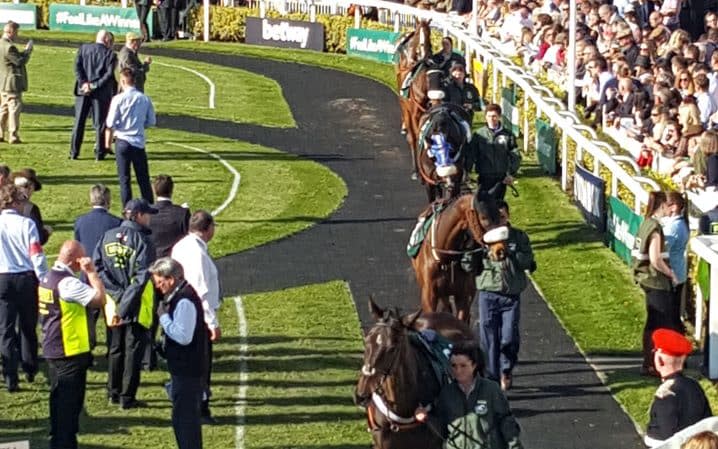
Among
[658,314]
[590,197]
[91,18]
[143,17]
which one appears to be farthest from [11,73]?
[91,18]

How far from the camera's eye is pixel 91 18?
42594 millimetres

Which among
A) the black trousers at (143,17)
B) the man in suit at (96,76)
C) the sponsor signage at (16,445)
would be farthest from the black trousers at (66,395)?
the black trousers at (143,17)

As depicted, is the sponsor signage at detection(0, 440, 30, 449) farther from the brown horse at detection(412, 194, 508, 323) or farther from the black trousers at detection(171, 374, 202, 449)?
the brown horse at detection(412, 194, 508, 323)

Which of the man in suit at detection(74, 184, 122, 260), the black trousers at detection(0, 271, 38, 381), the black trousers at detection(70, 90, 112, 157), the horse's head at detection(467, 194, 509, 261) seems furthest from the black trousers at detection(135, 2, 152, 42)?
the horse's head at detection(467, 194, 509, 261)

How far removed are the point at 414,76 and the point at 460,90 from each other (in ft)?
2.80

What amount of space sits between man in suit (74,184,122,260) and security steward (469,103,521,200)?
5.60m

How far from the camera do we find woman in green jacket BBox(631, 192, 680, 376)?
629 inches

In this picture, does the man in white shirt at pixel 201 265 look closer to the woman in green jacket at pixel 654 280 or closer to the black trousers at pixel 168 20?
the woman in green jacket at pixel 654 280

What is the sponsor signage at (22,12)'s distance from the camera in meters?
42.7

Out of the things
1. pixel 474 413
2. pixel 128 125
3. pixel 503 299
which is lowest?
pixel 503 299

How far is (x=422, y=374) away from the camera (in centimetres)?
1091

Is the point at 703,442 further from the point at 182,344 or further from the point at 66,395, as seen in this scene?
the point at 66,395

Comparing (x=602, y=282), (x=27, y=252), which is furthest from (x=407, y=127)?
(x=27, y=252)

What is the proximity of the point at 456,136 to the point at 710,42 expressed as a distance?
853cm
